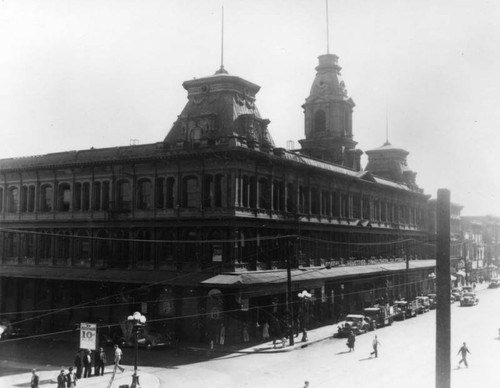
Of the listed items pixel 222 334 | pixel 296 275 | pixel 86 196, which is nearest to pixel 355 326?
pixel 296 275

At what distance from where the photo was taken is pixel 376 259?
59.5 metres

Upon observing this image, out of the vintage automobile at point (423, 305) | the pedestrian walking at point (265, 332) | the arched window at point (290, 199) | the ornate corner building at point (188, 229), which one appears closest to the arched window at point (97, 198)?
the ornate corner building at point (188, 229)

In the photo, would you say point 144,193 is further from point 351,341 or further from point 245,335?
point 351,341

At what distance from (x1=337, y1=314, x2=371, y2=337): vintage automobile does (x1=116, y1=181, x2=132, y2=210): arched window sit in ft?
58.7

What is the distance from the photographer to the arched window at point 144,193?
41188mm

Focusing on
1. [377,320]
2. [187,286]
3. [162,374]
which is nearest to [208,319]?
[187,286]

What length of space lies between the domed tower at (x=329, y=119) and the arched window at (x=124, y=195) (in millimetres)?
24741

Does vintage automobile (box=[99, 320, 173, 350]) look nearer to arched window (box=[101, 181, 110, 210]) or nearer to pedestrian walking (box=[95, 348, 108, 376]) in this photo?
pedestrian walking (box=[95, 348, 108, 376])

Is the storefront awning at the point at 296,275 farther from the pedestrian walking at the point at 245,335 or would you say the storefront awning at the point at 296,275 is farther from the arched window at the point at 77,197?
the arched window at the point at 77,197

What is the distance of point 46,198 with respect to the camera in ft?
153

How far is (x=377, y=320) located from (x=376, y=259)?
1603cm

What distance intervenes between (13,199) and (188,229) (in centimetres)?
1896

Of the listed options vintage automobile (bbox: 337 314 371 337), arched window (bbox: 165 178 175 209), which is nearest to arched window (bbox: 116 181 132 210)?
arched window (bbox: 165 178 175 209)

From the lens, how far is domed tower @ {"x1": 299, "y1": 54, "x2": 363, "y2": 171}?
6103 centimetres
